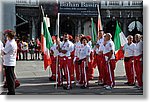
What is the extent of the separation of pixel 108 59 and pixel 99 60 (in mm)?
899

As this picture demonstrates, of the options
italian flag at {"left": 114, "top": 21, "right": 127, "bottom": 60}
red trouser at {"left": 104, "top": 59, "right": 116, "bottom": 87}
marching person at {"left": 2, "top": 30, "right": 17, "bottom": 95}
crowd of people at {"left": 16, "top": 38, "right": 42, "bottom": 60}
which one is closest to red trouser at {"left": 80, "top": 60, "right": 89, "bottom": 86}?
red trouser at {"left": 104, "top": 59, "right": 116, "bottom": 87}

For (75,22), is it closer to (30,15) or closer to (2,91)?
(30,15)

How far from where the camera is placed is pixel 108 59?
10062 millimetres

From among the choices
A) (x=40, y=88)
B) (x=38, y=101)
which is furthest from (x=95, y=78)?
(x=38, y=101)

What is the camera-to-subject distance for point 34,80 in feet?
40.2

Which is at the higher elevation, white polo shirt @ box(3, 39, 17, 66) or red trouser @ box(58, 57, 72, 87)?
white polo shirt @ box(3, 39, 17, 66)

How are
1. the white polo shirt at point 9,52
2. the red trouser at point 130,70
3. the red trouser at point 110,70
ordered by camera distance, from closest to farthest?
the white polo shirt at point 9,52
the red trouser at point 110,70
the red trouser at point 130,70

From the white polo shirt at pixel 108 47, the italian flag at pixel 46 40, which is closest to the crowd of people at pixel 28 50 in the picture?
the italian flag at pixel 46 40

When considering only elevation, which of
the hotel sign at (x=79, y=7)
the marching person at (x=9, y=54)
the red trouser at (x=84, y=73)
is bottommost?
the red trouser at (x=84, y=73)

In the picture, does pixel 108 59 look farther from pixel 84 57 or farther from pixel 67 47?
pixel 67 47

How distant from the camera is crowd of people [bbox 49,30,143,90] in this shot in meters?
10.0

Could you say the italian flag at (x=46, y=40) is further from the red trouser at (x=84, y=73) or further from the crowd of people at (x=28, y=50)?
the crowd of people at (x=28, y=50)

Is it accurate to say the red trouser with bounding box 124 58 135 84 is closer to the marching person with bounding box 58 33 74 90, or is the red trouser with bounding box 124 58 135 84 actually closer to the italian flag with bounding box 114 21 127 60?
the italian flag with bounding box 114 21 127 60

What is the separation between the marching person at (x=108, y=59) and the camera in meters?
9.98
